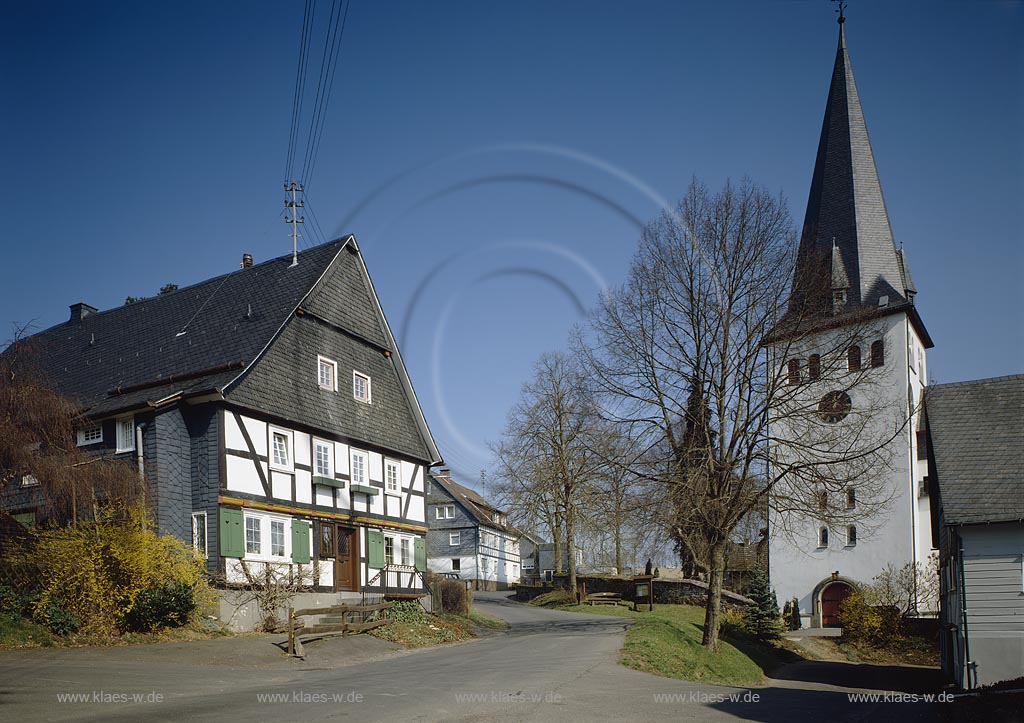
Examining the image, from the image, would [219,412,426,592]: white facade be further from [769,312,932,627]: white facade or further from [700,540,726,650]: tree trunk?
[769,312,932,627]: white facade

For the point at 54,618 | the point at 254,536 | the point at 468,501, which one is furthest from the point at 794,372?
the point at 468,501

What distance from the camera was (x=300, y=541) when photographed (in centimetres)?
2730

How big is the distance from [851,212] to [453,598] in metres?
30.0

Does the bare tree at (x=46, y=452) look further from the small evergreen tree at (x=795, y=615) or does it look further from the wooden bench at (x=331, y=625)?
the small evergreen tree at (x=795, y=615)

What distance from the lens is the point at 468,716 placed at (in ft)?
41.4

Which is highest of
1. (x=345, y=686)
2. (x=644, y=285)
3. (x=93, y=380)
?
(x=644, y=285)

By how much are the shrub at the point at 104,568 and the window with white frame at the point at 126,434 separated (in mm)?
3268

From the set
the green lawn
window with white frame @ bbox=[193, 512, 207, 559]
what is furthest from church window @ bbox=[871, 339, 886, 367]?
window with white frame @ bbox=[193, 512, 207, 559]

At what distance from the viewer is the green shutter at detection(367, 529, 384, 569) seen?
101 ft

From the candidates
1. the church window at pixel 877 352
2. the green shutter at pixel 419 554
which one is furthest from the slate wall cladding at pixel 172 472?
the church window at pixel 877 352

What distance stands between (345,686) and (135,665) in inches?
191

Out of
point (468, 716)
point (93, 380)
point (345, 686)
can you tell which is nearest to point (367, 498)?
point (93, 380)

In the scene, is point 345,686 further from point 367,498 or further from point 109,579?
point 367,498

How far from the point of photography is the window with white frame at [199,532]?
80.5ft
